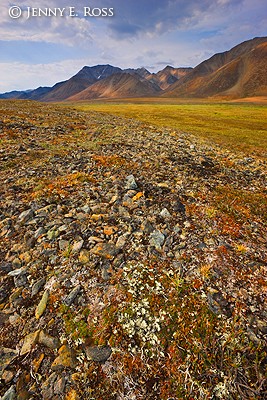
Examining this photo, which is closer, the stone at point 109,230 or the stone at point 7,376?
the stone at point 7,376

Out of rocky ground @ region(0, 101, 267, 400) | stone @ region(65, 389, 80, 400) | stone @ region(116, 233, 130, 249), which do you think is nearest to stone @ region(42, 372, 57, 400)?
rocky ground @ region(0, 101, 267, 400)

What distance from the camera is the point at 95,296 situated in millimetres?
4730

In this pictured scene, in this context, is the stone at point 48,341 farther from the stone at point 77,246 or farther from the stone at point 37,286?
the stone at point 77,246

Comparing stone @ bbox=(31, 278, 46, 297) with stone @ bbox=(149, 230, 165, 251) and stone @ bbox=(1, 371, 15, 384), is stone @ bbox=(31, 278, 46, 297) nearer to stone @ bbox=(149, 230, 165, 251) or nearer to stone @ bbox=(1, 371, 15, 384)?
stone @ bbox=(1, 371, 15, 384)

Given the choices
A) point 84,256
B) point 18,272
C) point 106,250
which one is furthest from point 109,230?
point 18,272

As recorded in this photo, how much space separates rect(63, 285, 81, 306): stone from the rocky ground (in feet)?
0.09

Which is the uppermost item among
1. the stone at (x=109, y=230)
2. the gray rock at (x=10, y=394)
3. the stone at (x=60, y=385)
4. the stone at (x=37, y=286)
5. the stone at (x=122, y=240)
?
the stone at (x=109, y=230)

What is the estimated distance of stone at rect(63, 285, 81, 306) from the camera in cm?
464

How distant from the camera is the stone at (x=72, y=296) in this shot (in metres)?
4.64

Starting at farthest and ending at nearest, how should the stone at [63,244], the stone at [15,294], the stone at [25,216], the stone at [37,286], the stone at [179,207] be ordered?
1. the stone at [179,207]
2. the stone at [25,216]
3. the stone at [63,244]
4. the stone at [37,286]
5. the stone at [15,294]

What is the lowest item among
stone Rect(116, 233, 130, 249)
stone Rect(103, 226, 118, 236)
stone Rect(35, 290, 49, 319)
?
stone Rect(35, 290, 49, 319)

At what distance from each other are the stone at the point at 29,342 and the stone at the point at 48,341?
0.08m

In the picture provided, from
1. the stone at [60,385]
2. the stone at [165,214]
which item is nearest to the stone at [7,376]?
the stone at [60,385]

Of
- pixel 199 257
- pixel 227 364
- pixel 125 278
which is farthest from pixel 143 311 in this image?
pixel 199 257
